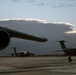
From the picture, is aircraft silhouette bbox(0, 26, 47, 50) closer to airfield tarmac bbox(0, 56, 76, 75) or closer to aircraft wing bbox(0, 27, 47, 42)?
aircraft wing bbox(0, 27, 47, 42)

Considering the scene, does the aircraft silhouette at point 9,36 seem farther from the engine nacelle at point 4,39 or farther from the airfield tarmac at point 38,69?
the airfield tarmac at point 38,69

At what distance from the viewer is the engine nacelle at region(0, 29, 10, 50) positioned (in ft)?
42.9

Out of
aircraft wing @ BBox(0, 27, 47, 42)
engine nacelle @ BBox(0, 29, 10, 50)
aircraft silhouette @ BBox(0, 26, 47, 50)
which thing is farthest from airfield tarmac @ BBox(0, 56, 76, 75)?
aircraft wing @ BBox(0, 27, 47, 42)

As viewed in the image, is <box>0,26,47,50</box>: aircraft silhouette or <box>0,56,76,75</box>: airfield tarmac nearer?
<box>0,26,47,50</box>: aircraft silhouette

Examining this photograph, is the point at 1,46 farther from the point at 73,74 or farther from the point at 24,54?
the point at 24,54

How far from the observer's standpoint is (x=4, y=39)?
13.2 m

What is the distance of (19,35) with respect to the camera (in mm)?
15617

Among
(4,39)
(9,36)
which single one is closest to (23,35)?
(9,36)

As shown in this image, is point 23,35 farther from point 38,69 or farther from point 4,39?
point 4,39

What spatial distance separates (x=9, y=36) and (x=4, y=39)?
0.31 meters

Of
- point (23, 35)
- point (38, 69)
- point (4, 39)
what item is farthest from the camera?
point (38, 69)

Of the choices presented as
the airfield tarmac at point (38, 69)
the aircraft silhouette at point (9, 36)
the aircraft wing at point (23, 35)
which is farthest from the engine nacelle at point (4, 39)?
the airfield tarmac at point (38, 69)

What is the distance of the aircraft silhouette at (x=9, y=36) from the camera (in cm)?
1312

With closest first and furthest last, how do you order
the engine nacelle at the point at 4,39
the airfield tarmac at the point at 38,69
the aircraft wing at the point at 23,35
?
1. the engine nacelle at the point at 4,39
2. the airfield tarmac at the point at 38,69
3. the aircraft wing at the point at 23,35
